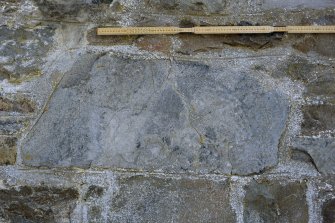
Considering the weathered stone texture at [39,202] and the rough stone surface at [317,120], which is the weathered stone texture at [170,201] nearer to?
the weathered stone texture at [39,202]

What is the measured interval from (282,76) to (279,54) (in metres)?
0.06

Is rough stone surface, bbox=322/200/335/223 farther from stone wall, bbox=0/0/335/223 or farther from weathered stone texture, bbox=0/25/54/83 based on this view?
weathered stone texture, bbox=0/25/54/83

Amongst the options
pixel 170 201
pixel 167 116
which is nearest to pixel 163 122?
pixel 167 116

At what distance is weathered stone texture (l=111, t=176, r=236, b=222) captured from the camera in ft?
4.91

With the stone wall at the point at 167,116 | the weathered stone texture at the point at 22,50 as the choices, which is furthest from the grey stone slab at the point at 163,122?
the weathered stone texture at the point at 22,50

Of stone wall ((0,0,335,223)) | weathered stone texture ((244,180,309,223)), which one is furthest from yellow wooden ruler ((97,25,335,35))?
weathered stone texture ((244,180,309,223))

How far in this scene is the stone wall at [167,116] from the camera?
1.50 m

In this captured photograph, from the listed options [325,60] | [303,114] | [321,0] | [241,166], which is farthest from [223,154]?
[321,0]

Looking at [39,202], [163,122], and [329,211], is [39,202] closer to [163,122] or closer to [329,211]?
[163,122]

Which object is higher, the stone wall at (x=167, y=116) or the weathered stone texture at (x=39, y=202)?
the stone wall at (x=167, y=116)

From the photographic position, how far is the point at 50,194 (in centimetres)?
151

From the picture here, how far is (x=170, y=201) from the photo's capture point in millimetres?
1505

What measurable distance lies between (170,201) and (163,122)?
20 centimetres

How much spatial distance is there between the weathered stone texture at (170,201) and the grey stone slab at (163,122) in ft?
0.13
